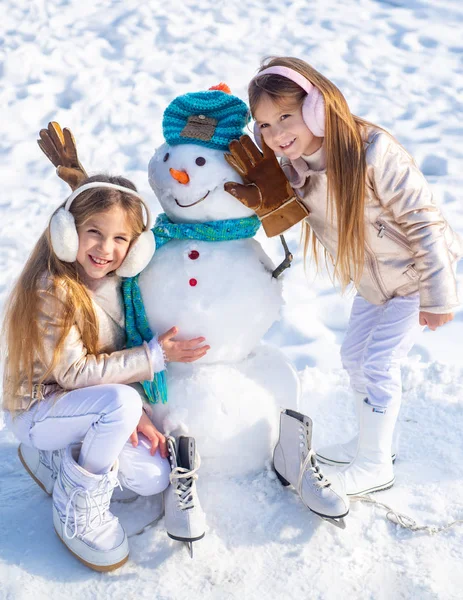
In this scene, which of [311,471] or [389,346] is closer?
[311,471]

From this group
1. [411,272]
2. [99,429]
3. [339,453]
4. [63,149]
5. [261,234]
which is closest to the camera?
[99,429]

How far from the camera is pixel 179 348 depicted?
1704mm

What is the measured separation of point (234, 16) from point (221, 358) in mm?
4199

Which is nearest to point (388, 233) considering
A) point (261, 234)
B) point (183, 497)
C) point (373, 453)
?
point (373, 453)

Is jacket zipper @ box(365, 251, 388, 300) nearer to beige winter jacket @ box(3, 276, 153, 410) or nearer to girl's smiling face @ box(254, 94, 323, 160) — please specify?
girl's smiling face @ box(254, 94, 323, 160)

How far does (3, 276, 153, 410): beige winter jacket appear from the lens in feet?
5.21

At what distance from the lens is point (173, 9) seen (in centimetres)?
529

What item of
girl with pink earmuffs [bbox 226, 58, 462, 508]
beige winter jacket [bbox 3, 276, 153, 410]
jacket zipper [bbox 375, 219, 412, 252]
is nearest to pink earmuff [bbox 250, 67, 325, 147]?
girl with pink earmuffs [bbox 226, 58, 462, 508]

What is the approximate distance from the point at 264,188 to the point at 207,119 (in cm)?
23

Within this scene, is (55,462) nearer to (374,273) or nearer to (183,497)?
(183,497)

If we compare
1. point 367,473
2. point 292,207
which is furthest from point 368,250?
point 367,473

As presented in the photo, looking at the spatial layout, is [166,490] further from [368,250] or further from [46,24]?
[46,24]

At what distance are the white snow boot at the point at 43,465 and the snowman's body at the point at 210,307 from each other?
278mm

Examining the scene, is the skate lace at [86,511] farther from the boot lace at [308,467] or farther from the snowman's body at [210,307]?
the boot lace at [308,467]
